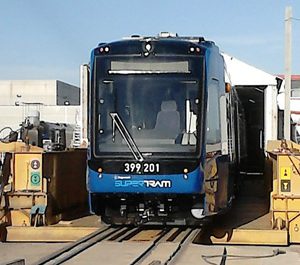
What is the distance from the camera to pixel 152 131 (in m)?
12.0

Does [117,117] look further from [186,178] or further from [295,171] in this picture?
[295,171]

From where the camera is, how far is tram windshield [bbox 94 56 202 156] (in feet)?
39.2

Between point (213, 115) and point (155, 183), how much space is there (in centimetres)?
171

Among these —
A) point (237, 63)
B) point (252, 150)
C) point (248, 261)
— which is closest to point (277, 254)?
point (248, 261)

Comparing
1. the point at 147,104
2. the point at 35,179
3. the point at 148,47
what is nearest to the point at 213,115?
the point at 147,104

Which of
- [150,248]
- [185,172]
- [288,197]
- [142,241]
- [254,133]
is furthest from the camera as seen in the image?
[254,133]

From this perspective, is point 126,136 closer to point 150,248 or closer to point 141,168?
point 141,168

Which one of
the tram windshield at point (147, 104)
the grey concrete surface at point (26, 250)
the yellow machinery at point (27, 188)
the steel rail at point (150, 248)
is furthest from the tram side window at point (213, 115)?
the yellow machinery at point (27, 188)

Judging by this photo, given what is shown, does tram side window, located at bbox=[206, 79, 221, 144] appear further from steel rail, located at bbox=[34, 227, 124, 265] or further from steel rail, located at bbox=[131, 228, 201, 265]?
steel rail, located at bbox=[34, 227, 124, 265]

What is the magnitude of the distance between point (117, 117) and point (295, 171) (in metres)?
3.27

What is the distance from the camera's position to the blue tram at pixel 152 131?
11789 mm

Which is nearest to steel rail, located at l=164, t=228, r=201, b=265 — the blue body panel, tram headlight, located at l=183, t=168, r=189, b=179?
the blue body panel

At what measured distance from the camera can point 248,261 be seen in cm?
1064

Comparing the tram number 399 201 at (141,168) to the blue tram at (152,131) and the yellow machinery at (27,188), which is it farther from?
the yellow machinery at (27,188)
